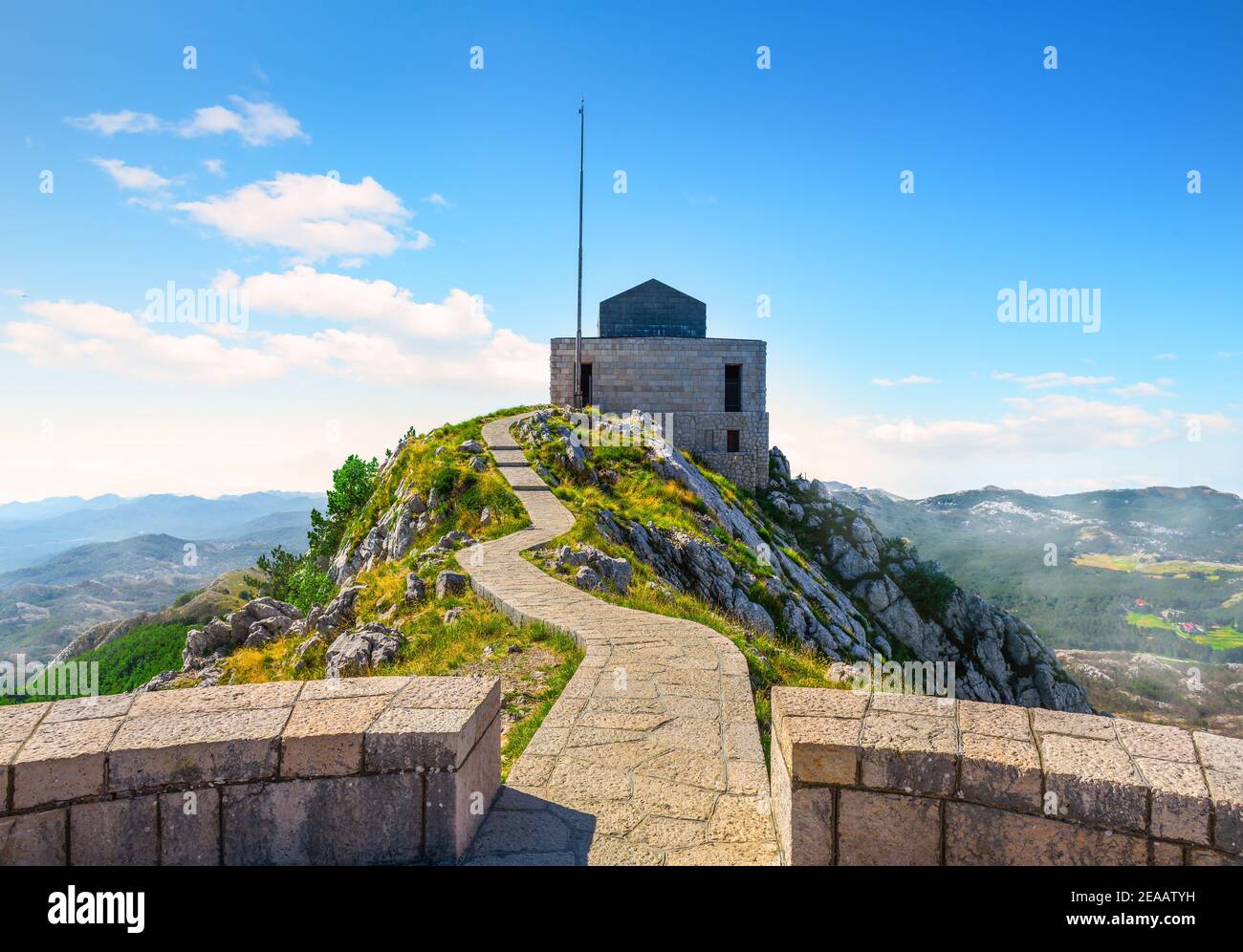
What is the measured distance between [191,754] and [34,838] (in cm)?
68

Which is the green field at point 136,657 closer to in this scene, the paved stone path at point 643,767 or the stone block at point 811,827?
the paved stone path at point 643,767

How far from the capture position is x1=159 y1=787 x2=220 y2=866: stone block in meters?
3.15

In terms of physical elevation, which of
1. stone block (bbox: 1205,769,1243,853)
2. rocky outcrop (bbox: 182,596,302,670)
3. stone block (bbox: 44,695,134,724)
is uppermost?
stone block (bbox: 44,695,134,724)

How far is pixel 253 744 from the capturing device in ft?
10.4

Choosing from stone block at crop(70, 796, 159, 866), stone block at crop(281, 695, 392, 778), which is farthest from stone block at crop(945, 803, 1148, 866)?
stone block at crop(70, 796, 159, 866)

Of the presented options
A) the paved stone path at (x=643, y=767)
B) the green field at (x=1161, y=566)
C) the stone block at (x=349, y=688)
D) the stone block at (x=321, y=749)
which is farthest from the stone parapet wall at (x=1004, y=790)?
the green field at (x=1161, y=566)

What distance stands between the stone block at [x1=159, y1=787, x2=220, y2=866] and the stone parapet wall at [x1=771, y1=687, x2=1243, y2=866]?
2.63 m

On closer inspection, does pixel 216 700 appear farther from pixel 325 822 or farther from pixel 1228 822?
pixel 1228 822

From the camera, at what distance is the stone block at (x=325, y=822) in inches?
126

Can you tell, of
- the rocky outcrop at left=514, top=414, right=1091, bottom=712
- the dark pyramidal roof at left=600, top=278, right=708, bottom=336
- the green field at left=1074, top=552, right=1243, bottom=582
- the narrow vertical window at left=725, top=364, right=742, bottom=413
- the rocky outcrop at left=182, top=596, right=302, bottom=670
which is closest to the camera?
the rocky outcrop at left=182, top=596, right=302, bottom=670

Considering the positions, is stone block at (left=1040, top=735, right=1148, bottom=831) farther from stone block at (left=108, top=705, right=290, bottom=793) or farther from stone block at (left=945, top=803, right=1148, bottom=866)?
stone block at (left=108, top=705, right=290, bottom=793)

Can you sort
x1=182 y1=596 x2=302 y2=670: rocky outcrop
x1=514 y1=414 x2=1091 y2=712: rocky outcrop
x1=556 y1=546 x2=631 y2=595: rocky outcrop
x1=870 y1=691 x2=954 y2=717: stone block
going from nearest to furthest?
x1=870 y1=691 x2=954 y2=717: stone block, x1=556 y1=546 x2=631 y2=595: rocky outcrop, x1=182 y1=596 x2=302 y2=670: rocky outcrop, x1=514 y1=414 x2=1091 y2=712: rocky outcrop

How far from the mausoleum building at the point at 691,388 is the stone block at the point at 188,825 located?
2955 centimetres
